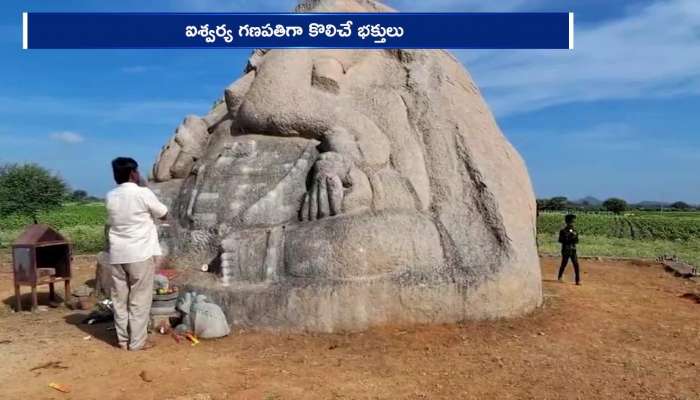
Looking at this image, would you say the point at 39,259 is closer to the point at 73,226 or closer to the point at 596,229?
the point at 73,226

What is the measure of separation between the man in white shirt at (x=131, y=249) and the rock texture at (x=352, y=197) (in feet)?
3.17

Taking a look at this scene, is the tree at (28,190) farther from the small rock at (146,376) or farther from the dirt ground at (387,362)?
the small rock at (146,376)

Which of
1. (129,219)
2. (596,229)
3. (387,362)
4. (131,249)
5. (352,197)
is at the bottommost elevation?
(387,362)

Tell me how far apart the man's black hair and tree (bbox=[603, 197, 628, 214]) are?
58345 mm

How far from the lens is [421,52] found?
789 centimetres

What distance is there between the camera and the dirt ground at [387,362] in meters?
4.59

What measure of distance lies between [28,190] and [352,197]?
64.0 feet

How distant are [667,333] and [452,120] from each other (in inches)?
139

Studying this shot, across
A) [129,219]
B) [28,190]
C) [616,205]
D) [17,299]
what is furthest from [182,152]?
[616,205]

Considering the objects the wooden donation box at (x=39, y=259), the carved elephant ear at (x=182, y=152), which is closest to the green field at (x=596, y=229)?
the wooden donation box at (x=39, y=259)

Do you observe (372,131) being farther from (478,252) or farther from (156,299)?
(156,299)

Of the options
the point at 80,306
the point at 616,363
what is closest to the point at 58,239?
the point at 80,306

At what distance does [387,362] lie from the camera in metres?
5.31

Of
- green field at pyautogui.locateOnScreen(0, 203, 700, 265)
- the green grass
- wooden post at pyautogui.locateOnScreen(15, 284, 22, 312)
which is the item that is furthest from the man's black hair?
green field at pyautogui.locateOnScreen(0, 203, 700, 265)
